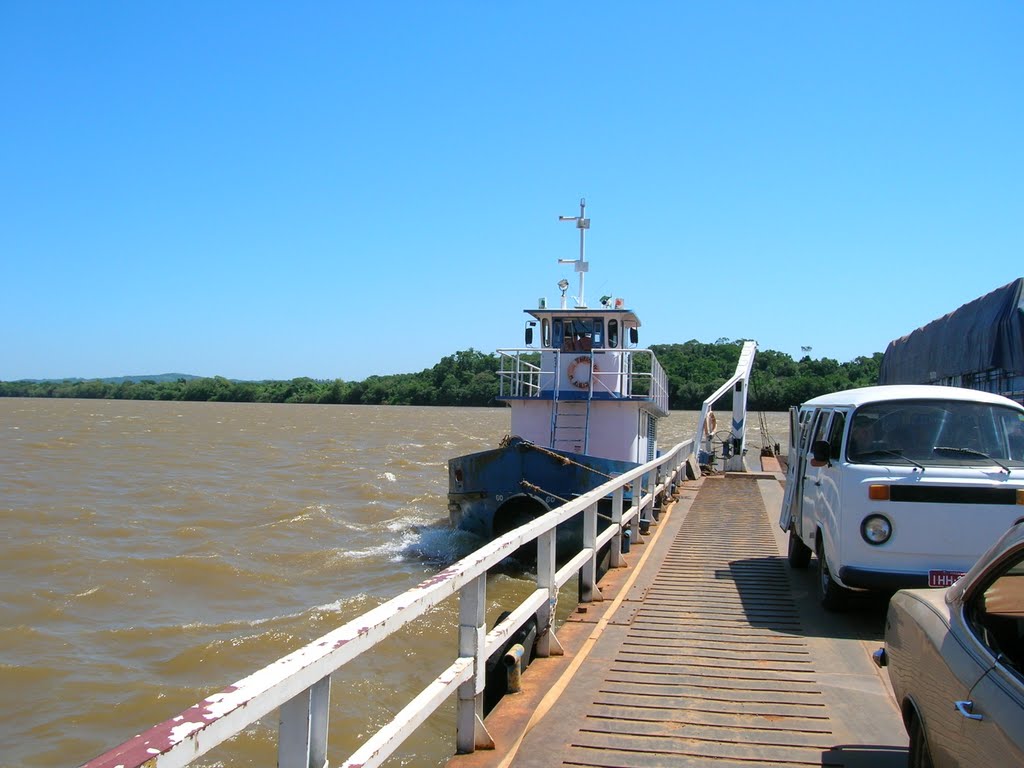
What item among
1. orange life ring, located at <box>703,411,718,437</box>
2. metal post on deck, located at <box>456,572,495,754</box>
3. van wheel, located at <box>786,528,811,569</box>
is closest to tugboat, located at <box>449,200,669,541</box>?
van wheel, located at <box>786,528,811,569</box>

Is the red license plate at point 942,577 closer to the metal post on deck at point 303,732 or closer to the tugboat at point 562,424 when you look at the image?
the metal post on deck at point 303,732

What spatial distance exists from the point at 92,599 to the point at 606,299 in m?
10.4

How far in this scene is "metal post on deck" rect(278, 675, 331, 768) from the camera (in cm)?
275

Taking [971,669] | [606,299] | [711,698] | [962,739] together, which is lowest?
[711,698]

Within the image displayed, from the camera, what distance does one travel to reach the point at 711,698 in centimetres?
540

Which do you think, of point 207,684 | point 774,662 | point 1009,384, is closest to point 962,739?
point 774,662

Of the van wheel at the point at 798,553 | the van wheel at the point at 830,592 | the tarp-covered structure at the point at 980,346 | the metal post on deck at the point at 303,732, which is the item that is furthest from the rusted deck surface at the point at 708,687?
the tarp-covered structure at the point at 980,346

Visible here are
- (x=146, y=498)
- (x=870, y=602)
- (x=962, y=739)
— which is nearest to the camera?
(x=962, y=739)

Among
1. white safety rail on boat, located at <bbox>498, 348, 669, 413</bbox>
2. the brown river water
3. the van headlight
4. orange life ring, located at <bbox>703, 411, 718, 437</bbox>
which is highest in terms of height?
white safety rail on boat, located at <bbox>498, 348, 669, 413</bbox>

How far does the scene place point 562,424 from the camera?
17.0 m

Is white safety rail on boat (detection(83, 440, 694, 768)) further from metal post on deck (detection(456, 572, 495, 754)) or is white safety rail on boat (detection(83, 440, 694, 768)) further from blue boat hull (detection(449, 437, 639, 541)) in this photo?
blue boat hull (detection(449, 437, 639, 541))

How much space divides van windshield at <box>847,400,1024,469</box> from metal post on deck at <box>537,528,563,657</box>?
8.58ft

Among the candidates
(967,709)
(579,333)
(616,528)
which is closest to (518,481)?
(579,333)

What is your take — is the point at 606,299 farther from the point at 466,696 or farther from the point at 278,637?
the point at 466,696
